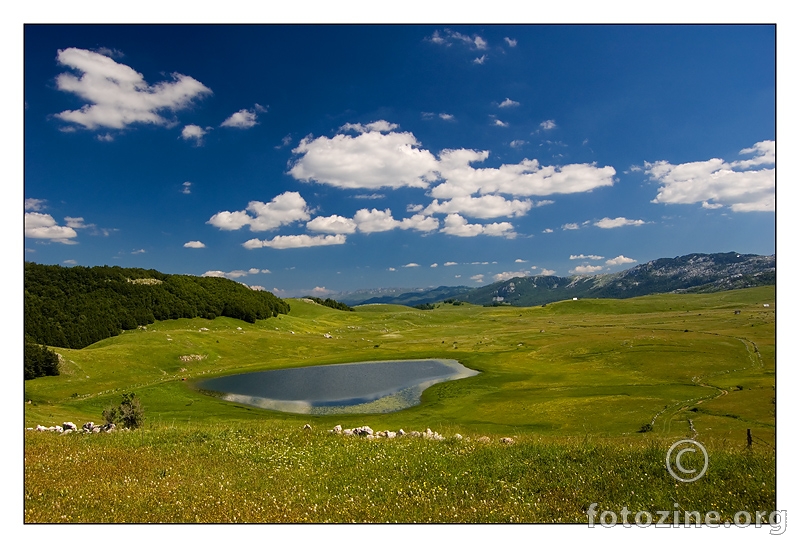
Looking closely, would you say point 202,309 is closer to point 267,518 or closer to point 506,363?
point 506,363

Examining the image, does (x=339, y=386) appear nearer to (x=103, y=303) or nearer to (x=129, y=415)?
(x=129, y=415)

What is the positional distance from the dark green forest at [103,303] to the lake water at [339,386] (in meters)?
76.5

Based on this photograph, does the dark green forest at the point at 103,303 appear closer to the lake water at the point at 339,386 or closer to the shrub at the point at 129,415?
the lake water at the point at 339,386

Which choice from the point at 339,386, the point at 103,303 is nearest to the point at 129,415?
the point at 339,386

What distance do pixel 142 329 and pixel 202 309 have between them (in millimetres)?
33169

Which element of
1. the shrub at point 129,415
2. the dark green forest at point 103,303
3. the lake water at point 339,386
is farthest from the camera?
the dark green forest at point 103,303

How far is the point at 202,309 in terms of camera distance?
182000 mm

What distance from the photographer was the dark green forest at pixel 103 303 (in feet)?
434

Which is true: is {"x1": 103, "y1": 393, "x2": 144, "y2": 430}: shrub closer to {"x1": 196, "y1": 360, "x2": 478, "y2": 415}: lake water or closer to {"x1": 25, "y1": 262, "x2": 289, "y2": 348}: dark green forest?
{"x1": 196, "y1": 360, "x2": 478, "y2": 415}: lake water

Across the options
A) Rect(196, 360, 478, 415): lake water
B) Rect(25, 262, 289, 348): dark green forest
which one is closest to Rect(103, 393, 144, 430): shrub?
→ Rect(196, 360, 478, 415): lake water

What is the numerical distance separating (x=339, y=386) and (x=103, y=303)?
119 m

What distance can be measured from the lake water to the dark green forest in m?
76.5

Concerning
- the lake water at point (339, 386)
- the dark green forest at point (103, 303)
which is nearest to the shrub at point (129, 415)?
the lake water at point (339, 386)
